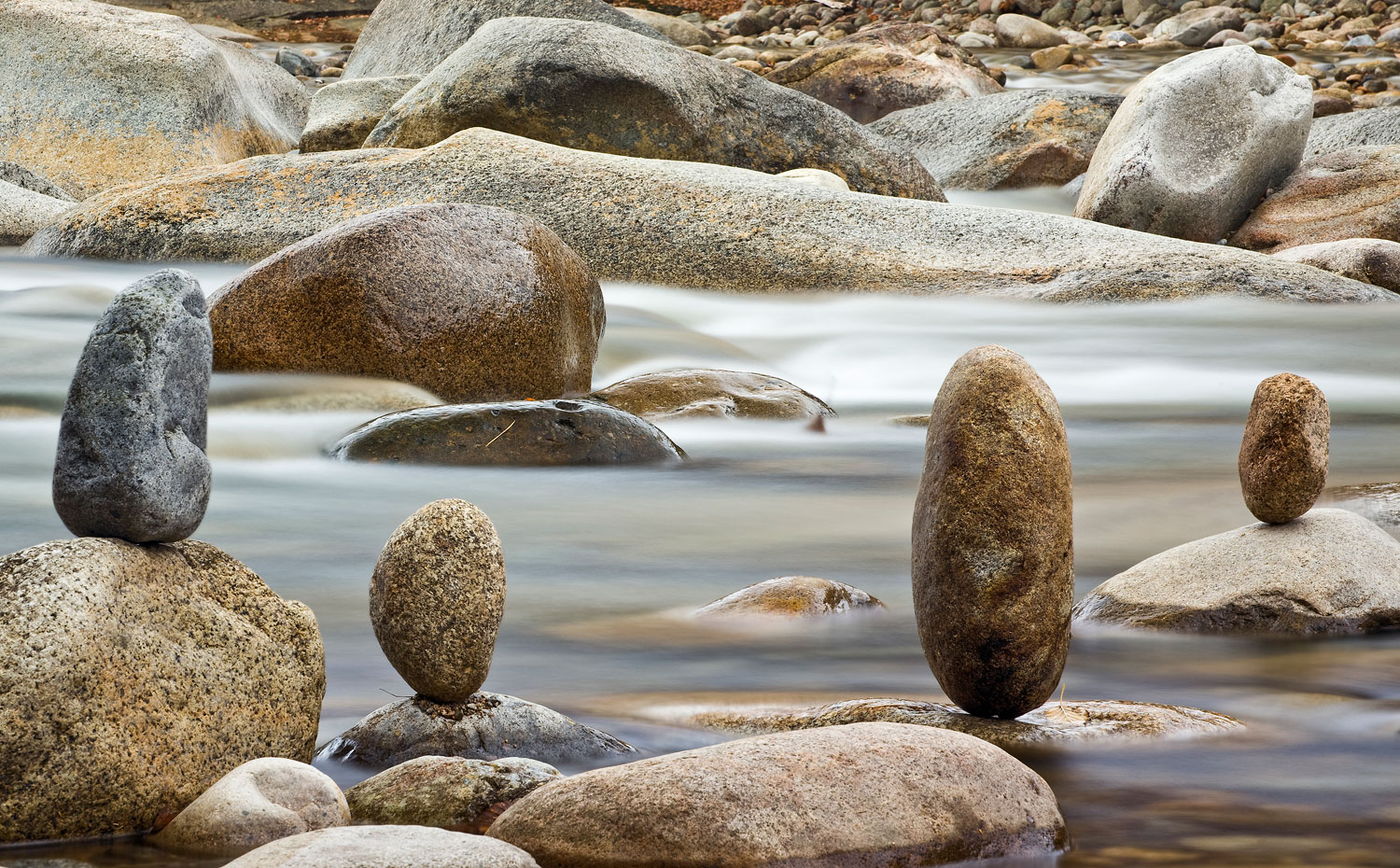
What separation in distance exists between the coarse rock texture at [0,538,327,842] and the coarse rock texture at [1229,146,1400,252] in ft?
34.3

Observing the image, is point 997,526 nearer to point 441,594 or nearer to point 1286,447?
point 441,594

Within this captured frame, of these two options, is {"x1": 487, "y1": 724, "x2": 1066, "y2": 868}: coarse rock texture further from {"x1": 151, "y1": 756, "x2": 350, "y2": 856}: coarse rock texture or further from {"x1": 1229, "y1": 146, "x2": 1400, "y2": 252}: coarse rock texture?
{"x1": 1229, "y1": 146, "x2": 1400, "y2": 252}: coarse rock texture

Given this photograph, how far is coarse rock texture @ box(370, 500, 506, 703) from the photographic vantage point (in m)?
2.44

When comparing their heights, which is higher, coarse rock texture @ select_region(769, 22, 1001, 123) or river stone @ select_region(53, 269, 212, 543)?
coarse rock texture @ select_region(769, 22, 1001, 123)

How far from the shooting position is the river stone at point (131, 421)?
2207 millimetres

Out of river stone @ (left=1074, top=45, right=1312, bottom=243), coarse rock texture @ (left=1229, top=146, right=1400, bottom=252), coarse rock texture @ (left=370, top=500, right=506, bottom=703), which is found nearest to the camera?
coarse rock texture @ (left=370, top=500, right=506, bottom=703)

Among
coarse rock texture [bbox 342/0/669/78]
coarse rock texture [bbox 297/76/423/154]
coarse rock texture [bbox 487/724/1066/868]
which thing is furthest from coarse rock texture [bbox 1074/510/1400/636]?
coarse rock texture [bbox 342/0/669/78]

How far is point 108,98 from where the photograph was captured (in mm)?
14680

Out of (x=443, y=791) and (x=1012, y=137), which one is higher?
(x=1012, y=137)

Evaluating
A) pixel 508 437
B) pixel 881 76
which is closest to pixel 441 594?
pixel 508 437

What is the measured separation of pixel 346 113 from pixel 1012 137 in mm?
6981

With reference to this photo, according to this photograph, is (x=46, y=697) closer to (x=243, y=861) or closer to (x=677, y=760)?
(x=243, y=861)

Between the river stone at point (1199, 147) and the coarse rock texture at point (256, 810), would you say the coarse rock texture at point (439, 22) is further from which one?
the coarse rock texture at point (256, 810)

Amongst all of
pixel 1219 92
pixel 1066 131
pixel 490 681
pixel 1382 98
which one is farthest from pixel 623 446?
pixel 1382 98
